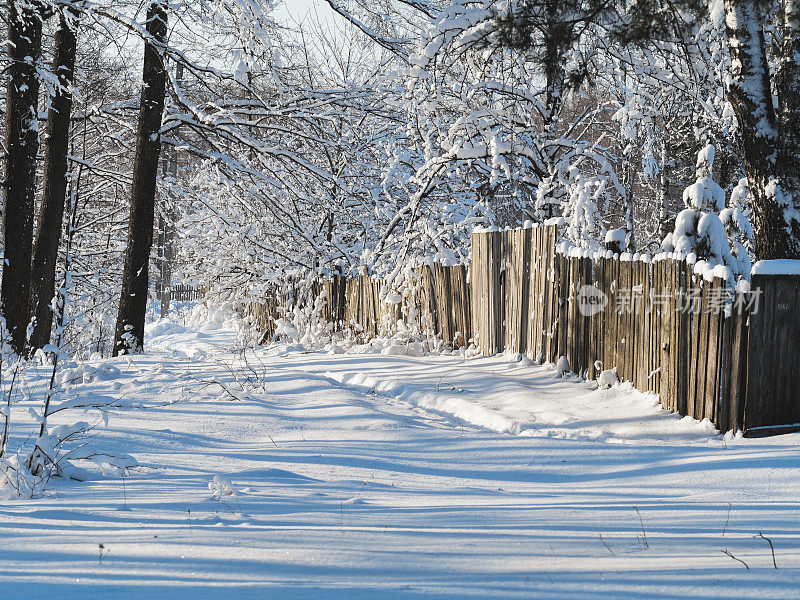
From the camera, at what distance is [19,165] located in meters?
9.52

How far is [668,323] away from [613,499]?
255 centimetres

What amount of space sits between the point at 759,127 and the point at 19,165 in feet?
28.3

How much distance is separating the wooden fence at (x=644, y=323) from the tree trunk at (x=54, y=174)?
Result: 577 cm

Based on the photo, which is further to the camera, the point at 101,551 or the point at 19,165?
the point at 19,165

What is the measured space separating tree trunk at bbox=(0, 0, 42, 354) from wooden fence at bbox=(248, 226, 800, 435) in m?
5.82

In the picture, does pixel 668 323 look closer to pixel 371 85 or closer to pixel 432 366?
pixel 432 366

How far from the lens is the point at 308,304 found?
1488cm

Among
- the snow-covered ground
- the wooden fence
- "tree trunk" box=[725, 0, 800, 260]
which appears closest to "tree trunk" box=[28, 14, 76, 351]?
the snow-covered ground

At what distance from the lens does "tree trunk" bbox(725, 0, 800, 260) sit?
6160 millimetres

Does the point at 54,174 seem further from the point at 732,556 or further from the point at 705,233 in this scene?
the point at 732,556

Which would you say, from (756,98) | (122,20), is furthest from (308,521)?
(122,20)

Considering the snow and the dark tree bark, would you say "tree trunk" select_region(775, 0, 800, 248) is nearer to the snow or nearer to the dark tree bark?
the snow
